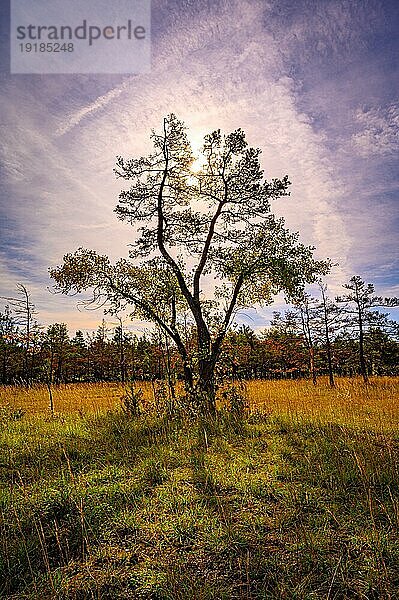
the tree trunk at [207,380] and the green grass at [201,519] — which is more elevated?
the tree trunk at [207,380]

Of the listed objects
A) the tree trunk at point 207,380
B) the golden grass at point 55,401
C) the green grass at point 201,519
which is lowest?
the green grass at point 201,519

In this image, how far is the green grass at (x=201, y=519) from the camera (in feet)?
10.3

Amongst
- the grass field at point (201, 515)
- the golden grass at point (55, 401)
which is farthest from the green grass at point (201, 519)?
the golden grass at point (55, 401)

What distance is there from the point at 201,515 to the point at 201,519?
0.32ft

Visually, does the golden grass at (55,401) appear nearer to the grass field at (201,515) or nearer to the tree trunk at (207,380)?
the tree trunk at (207,380)

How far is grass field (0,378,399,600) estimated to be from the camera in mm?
3137

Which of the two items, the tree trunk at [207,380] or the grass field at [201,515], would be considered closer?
the grass field at [201,515]

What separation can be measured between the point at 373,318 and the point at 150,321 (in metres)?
14.7

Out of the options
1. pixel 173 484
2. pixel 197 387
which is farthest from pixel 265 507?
pixel 197 387

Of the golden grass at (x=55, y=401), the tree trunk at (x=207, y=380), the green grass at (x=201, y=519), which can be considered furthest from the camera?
the golden grass at (x=55, y=401)

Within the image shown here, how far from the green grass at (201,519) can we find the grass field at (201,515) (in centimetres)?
2

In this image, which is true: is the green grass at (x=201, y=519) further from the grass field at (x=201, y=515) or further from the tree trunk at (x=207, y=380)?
the tree trunk at (x=207, y=380)

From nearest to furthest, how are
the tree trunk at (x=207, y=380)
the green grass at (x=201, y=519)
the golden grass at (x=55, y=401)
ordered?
the green grass at (x=201, y=519) < the tree trunk at (x=207, y=380) < the golden grass at (x=55, y=401)

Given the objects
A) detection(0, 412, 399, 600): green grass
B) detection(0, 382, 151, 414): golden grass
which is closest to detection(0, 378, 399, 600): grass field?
detection(0, 412, 399, 600): green grass
